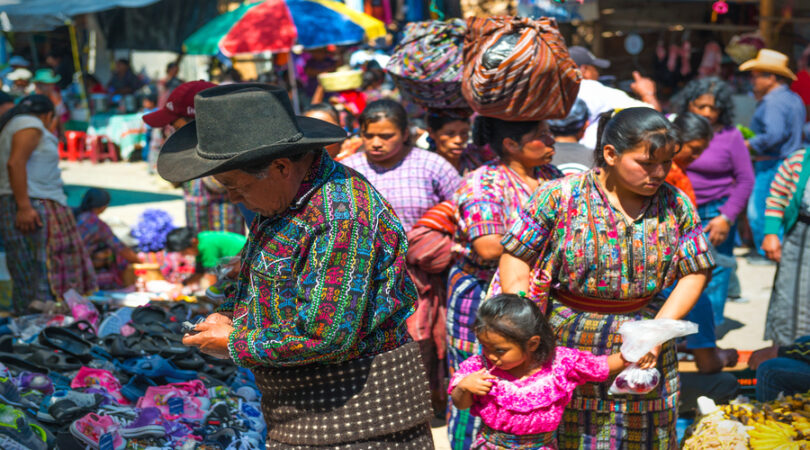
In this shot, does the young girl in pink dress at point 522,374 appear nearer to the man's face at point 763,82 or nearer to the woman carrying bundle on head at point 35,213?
the woman carrying bundle on head at point 35,213

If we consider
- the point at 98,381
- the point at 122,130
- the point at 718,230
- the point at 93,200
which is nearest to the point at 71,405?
the point at 98,381

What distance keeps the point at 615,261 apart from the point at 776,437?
1.11 metres

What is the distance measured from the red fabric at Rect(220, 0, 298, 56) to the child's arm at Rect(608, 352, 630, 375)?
7.82 metres

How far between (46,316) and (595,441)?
3.96 metres

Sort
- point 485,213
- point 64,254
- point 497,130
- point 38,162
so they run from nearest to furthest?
point 485,213, point 497,130, point 38,162, point 64,254

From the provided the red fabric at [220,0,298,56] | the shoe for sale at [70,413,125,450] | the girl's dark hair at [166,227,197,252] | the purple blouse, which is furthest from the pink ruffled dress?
the red fabric at [220,0,298,56]

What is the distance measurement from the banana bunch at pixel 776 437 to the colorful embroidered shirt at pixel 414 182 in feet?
6.93

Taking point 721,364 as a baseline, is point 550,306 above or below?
above

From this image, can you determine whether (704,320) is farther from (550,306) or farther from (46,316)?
(46,316)

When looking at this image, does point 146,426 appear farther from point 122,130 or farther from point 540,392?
point 122,130

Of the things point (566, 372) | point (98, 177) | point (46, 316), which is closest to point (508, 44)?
point (566, 372)

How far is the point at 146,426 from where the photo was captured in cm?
384

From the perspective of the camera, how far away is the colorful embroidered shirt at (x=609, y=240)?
3064mm

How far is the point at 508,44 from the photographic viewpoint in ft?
13.2
